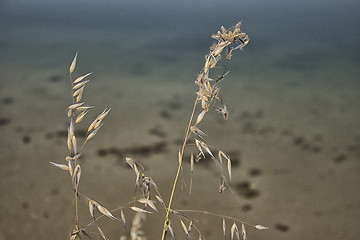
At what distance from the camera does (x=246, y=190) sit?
1.06m

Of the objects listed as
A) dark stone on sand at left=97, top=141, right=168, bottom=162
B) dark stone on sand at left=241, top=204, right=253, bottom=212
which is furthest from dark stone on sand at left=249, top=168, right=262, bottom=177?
dark stone on sand at left=97, top=141, right=168, bottom=162

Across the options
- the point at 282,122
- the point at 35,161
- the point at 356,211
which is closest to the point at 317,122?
the point at 282,122

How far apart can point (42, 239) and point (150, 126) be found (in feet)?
1.51

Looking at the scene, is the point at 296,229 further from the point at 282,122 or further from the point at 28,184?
the point at 28,184

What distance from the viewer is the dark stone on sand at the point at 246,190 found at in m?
1.04

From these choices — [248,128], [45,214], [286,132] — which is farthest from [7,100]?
[286,132]

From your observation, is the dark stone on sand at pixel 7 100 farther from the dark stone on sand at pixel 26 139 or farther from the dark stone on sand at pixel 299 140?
the dark stone on sand at pixel 299 140

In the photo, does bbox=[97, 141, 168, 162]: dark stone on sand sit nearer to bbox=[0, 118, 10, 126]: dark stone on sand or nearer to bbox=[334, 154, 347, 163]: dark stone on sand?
bbox=[0, 118, 10, 126]: dark stone on sand

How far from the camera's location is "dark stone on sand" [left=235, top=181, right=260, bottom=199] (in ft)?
3.42

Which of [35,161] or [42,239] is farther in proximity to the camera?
[35,161]

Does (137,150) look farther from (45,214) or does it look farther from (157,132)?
(45,214)

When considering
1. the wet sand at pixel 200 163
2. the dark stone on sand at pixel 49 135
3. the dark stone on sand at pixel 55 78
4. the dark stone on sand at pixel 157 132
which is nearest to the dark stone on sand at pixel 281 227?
the wet sand at pixel 200 163

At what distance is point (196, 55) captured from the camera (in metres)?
1.63

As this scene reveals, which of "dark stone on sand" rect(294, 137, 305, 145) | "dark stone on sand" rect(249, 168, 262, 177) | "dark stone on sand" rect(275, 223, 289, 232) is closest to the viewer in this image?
"dark stone on sand" rect(275, 223, 289, 232)
